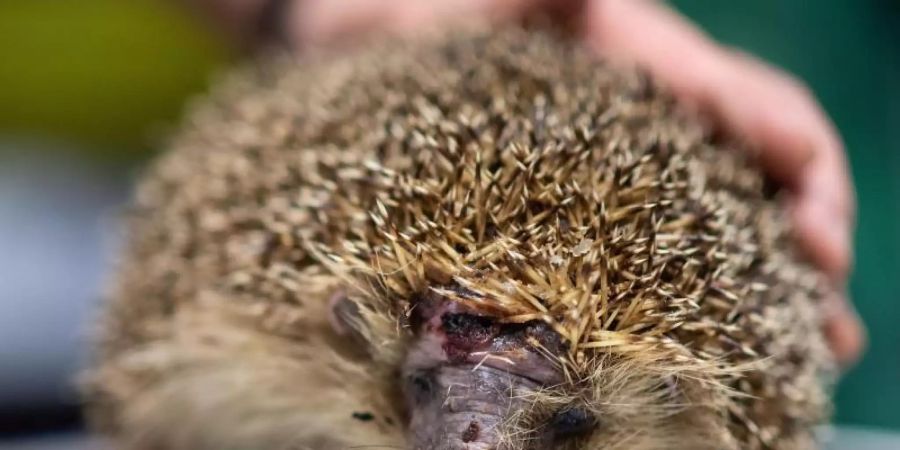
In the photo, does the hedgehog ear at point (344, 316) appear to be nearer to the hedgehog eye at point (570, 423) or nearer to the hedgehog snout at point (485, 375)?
the hedgehog snout at point (485, 375)

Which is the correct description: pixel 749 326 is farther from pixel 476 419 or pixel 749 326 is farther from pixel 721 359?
pixel 476 419

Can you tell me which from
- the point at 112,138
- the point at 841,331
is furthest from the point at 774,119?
the point at 112,138

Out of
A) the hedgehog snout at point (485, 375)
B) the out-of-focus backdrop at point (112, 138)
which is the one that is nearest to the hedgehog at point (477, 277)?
the hedgehog snout at point (485, 375)

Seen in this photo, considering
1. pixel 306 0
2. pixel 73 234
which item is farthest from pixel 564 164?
pixel 73 234

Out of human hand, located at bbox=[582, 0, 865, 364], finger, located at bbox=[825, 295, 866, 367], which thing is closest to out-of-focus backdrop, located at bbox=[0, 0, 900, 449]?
human hand, located at bbox=[582, 0, 865, 364]

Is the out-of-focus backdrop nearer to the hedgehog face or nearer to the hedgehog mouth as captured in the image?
the hedgehog face

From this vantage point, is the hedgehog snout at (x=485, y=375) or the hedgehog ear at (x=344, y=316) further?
the hedgehog ear at (x=344, y=316)
